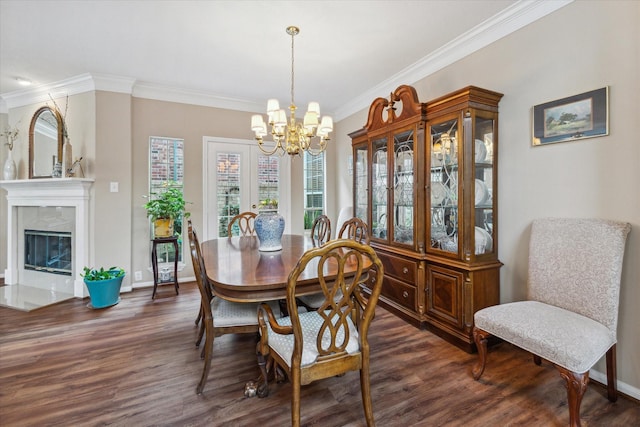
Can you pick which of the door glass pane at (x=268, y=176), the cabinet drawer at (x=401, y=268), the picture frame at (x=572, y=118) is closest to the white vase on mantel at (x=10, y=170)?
the door glass pane at (x=268, y=176)

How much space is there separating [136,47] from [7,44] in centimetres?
121

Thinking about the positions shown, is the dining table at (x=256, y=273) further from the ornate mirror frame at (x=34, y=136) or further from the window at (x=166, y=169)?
the ornate mirror frame at (x=34, y=136)

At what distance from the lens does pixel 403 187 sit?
2.92 meters

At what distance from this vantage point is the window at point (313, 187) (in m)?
4.88

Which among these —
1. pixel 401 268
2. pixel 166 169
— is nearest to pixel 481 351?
pixel 401 268

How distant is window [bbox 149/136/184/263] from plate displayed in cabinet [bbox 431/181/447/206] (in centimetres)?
321

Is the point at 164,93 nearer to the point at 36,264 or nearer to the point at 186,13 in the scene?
the point at 186,13

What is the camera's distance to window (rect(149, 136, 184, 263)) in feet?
12.9

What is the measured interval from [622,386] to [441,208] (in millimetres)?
1546

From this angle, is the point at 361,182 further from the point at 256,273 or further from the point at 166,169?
the point at 166,169

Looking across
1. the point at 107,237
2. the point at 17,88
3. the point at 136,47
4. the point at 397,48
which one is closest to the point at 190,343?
the point at 107,237

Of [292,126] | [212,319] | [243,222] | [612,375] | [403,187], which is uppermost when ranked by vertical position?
[292,126]

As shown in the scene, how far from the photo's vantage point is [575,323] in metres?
1.61

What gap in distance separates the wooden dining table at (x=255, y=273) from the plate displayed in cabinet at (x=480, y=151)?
1.55 m
